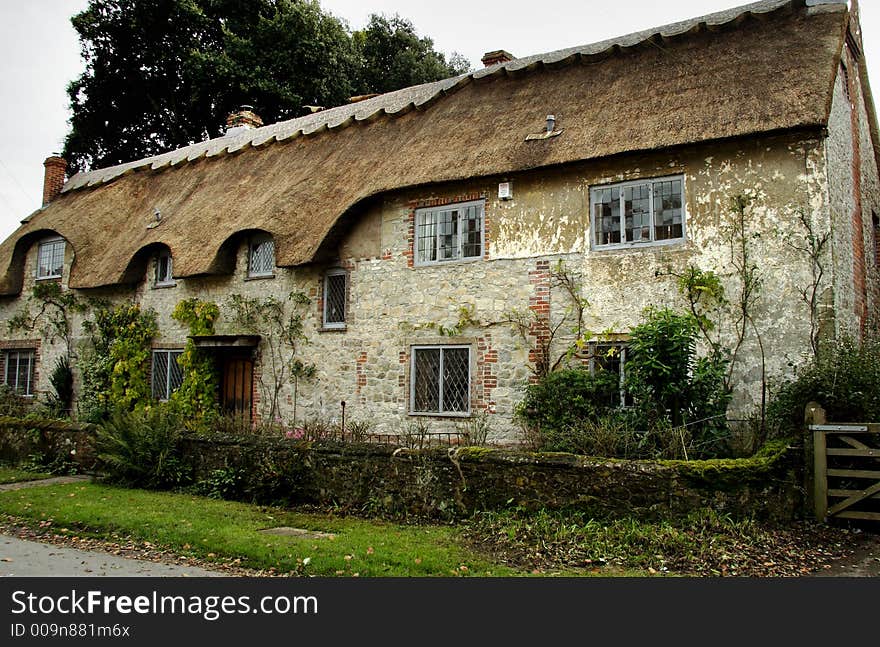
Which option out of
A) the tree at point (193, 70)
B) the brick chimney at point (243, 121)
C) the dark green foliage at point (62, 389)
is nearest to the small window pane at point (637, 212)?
the dark green foliage at point (62, 389)

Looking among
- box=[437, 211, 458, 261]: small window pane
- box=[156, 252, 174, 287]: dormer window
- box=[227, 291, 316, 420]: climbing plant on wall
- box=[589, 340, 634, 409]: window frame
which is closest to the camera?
box=[589, 340, 634, 409]: window frame

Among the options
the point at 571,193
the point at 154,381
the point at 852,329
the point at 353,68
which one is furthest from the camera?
the point at 353,68

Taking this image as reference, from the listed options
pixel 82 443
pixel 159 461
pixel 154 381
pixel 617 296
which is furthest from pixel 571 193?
pixel 154 381

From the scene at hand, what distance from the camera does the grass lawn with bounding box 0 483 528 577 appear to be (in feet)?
24.3

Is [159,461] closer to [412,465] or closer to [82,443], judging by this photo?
[82,443]

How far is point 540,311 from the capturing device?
42.0 ft

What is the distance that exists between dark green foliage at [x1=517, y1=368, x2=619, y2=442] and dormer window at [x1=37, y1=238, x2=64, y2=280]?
50.2ft

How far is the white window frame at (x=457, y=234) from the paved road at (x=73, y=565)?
25.4 ft

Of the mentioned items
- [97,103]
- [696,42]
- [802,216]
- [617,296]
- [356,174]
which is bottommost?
[617,296]

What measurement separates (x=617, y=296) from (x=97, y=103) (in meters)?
30.9

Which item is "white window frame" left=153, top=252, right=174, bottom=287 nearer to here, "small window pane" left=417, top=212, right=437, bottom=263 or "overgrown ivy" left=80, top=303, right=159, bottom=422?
"overgrown ivy" left=80, top=303, right=159, bottom=422

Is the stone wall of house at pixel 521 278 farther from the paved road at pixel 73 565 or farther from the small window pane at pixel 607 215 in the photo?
the paved road at pixel 73 565

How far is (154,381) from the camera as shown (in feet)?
60.8

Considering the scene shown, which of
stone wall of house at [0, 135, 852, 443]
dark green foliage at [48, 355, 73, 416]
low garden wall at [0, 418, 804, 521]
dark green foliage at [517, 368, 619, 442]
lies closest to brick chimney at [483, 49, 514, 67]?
stone wall of house at [0, 135, 852, 443]
